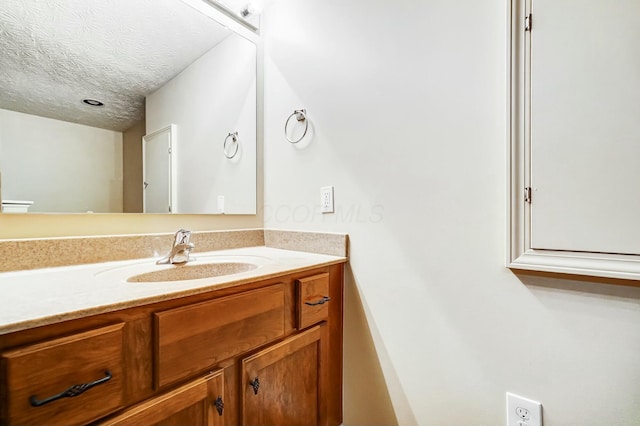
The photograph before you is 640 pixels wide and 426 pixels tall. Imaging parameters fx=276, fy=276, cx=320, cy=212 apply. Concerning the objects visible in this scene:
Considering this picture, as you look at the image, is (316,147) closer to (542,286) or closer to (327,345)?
(327,345)

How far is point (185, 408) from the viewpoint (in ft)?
2.24

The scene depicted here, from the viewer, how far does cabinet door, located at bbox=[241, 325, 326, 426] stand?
831 mm

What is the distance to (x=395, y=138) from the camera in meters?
1.06

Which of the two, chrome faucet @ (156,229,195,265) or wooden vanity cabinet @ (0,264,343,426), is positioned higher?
chrome faucet @ (156,229,195,265)

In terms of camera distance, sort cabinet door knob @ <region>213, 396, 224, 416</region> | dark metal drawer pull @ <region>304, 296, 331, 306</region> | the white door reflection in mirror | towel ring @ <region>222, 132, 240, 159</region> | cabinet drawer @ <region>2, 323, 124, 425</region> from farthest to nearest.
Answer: towel ring @ <region>222, 132, 240, 159</region> < the white door reflection in mirror < dark metal drawer pull @ <region>304, 296, 331, 306</region> < cabinet door knob @ <region>213, 396, 224, 416</region> < cabinet drawer @ <region>2, 323, 124, 425</region>

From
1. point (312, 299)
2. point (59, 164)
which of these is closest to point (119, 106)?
point (59, 164)

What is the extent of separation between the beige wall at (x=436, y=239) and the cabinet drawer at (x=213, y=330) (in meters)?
0.44

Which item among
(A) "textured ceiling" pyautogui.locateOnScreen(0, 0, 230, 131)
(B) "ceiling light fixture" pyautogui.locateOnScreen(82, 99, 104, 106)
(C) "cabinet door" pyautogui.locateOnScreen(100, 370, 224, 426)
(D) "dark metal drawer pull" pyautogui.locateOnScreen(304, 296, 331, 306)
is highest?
(A) "textured ceiling" pyautogui.locateOnScreen(0, 0, 230, 131)

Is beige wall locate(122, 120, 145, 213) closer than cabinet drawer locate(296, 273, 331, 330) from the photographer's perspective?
No

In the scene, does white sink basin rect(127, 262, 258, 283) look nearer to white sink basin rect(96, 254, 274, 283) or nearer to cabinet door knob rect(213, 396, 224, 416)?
white sink basin rect(96, 254, 274, 283)

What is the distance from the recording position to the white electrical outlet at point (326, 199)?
1.25 m

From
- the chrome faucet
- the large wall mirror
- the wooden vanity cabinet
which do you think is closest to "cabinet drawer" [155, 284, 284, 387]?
the wooden vanity cabinet

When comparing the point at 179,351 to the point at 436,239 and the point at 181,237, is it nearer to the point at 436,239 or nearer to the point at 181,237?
the point at 181,237

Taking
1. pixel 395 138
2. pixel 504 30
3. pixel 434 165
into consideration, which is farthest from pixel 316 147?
pixel 504 30
